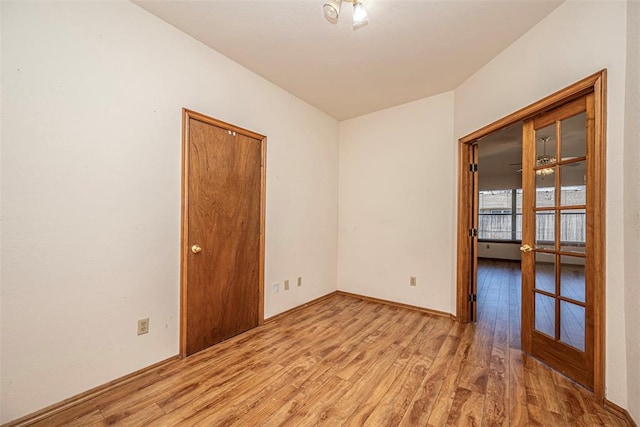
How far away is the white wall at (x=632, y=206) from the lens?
1.42m

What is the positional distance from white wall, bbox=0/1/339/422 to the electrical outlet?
1.3 inches

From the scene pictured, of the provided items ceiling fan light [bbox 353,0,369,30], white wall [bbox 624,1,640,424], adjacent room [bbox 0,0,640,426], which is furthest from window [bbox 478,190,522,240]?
ceiling fan light [bbox 353,0,369,30]

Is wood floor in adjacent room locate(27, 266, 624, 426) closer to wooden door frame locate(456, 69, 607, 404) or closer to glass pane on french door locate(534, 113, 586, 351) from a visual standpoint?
wooden door frame locate(456, 69, 607, 404)

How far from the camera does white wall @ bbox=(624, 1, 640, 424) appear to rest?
142cm

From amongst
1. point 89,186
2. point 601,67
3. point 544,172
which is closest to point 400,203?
point 544,172

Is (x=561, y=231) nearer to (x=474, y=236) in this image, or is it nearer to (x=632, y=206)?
(x=632, y=206)

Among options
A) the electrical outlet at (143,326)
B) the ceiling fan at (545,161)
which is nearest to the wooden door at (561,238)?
the ceiling fan at (545,161)

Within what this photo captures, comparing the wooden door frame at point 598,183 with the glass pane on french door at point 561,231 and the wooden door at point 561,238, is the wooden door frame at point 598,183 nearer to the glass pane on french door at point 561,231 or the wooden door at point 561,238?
the wooden door at point 561,238

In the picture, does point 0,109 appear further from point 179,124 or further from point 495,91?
point 495,91

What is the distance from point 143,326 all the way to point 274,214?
162 centimetres

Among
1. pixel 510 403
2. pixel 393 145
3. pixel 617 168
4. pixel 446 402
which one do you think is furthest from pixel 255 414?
pixel 393 145

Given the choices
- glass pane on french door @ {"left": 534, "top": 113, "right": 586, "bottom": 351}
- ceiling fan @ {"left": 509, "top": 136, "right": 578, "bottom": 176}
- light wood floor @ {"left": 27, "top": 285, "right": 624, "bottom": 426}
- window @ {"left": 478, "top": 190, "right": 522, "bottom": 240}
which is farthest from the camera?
window @ {"left": 478, "top": 190, "right": 522, "bottom": 240}

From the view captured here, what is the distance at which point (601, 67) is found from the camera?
1623mm

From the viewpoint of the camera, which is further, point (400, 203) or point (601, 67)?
point (400, 203)
